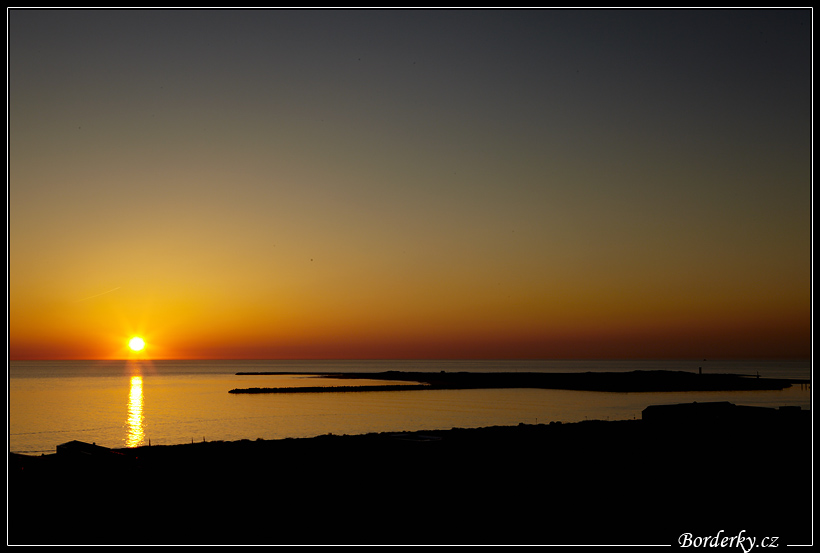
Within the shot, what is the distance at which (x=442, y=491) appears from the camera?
1759 centimetres

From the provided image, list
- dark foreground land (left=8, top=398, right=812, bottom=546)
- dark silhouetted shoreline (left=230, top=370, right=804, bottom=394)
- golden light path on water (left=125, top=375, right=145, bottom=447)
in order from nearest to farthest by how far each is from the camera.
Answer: dark foreground land (left=8, top=398, right=812, bottom=546) < golden light path on water (left=125, top=375, right=145, bottom=447) < dark silhouetted shoreline (left=230, top=370, right=804, bottom=394)

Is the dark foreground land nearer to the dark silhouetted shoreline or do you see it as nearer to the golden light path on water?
the golden light path on water

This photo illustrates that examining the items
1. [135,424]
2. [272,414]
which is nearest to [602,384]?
[272,414]

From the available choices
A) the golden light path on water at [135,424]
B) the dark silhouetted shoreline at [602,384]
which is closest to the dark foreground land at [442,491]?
the golden light path on water at [135,424]

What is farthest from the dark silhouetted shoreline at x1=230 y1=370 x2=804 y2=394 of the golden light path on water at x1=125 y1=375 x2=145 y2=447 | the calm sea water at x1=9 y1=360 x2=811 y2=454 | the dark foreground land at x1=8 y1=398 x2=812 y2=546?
the dark foreground land at x1=8 y1=398 x2=812 y2=546

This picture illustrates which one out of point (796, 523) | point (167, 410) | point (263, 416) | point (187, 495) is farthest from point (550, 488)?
point (167, 410)

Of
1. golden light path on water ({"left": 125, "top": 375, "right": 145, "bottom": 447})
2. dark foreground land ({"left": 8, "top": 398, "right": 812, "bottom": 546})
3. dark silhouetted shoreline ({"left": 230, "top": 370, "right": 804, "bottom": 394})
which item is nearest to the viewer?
dark foreground land ({"left": 8, "top": 398, "right": 812, "bottom": 546})

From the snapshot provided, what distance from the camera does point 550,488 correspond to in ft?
59.4

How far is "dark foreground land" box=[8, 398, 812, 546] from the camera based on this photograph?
45.1 feet

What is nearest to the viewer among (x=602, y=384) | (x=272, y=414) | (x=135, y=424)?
(x=135, y=424)

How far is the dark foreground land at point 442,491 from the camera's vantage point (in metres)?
13.7

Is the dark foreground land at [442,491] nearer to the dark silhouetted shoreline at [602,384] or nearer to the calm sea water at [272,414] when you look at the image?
the calm sea water at [272,414]

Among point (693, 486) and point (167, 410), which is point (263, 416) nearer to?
point (167, 410)

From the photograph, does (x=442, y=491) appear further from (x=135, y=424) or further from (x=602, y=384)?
(x=602, y=384)
